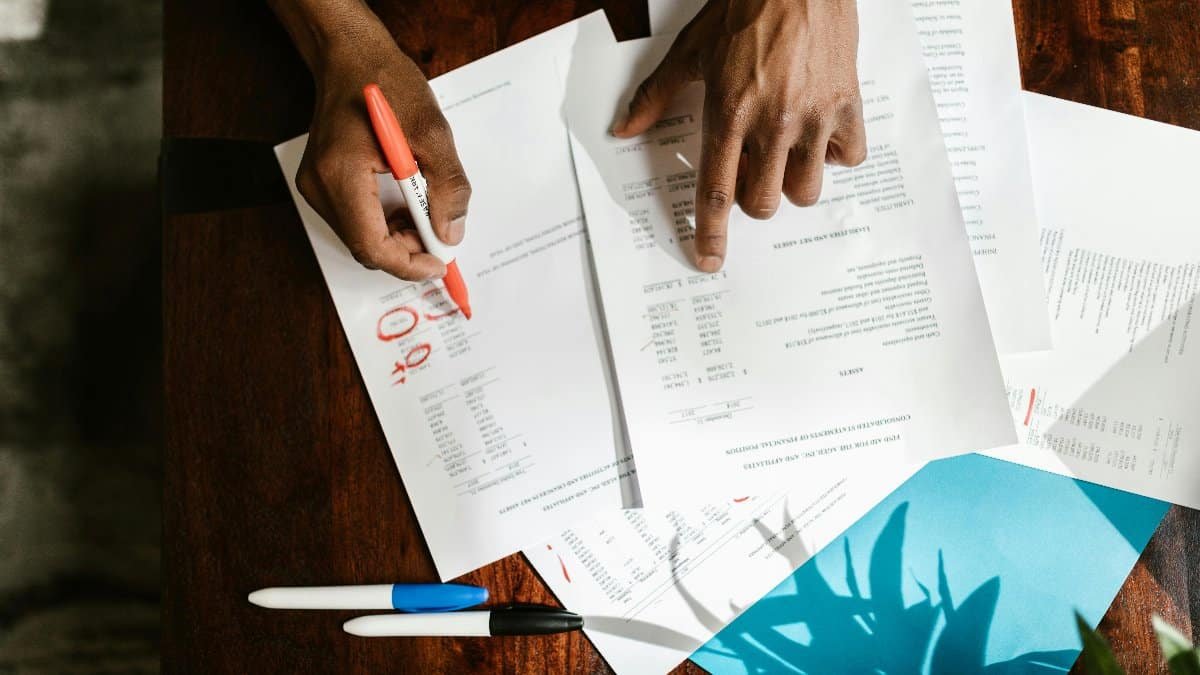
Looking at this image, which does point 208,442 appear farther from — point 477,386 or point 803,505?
point 803,505

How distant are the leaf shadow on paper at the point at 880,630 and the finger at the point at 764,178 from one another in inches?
11.7

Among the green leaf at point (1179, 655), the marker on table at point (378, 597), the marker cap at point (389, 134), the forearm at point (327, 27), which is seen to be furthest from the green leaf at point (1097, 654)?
the forearm at point (327, 27)

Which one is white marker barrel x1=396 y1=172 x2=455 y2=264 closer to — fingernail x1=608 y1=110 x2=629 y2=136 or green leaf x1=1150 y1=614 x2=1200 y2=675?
fingernail x1=608 y1=110 x2=629 y2=136

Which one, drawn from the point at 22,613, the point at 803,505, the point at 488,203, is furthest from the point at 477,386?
the point at 22,613

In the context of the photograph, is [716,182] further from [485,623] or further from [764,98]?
[485,623]

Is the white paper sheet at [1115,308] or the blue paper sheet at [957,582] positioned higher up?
the white paper sheet at [1115,308]

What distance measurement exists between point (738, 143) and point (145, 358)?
1144 millimetres

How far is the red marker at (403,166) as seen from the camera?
0.60 meters

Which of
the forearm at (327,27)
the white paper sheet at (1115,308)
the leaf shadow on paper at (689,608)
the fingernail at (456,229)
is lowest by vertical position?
the leaf shadow on paper at (689,608)

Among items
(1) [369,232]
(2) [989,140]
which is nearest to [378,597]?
(1) [369,232]

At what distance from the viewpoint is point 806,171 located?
665 mm

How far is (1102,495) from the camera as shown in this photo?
0.67m

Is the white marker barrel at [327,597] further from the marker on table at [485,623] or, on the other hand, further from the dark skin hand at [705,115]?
the dark skin hand at [705,115]

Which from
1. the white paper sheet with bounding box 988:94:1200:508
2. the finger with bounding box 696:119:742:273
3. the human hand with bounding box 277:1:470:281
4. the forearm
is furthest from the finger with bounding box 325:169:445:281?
the white paper sheet with bounding box 988:94:1200:508
